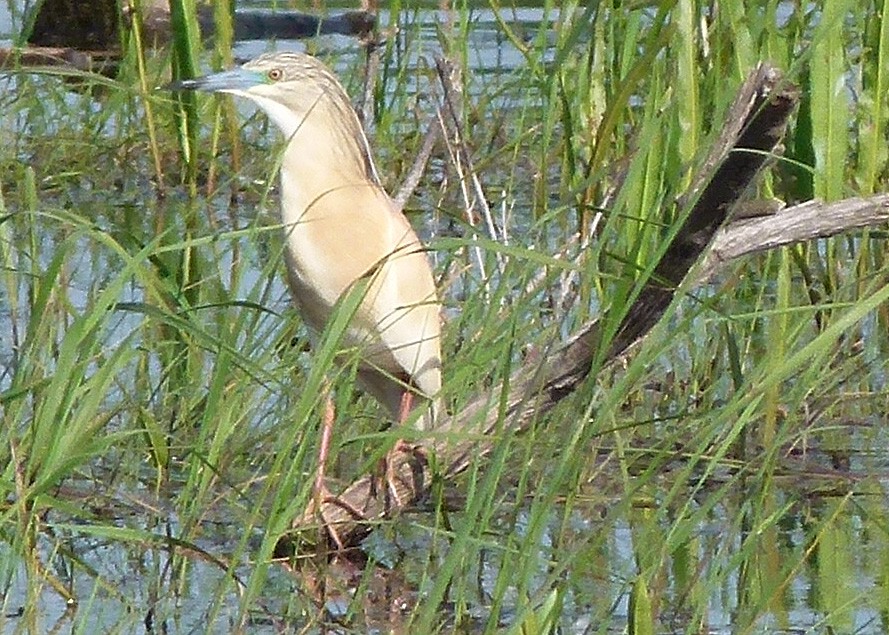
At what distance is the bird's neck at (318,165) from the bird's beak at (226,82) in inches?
5.8

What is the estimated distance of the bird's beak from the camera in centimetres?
460

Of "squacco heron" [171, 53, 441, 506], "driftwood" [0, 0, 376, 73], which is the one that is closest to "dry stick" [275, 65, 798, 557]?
"squacco heron" [171, 53, 441, 506]

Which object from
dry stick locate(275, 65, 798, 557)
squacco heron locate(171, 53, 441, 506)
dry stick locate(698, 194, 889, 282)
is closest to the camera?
dry stick locate(275, 65, 798, 557)

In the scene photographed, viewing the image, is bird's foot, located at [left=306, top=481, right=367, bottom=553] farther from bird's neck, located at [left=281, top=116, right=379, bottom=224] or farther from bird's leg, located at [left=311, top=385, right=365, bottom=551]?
bird's neck, located at [left=281, top=116, right=379, bottom=224]

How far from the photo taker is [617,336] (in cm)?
387

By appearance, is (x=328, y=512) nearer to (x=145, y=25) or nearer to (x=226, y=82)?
(x=226, y=82)

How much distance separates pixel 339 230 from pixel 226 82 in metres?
0.40

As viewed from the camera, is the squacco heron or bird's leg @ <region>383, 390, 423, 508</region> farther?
the squacco heron

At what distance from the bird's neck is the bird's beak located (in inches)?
5.8

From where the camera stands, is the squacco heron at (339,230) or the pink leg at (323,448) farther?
the squacco heron at (339,230)

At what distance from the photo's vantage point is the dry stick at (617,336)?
3.39 m

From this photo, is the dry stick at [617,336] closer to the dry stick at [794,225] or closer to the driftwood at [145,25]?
the dry stick at [794,225]

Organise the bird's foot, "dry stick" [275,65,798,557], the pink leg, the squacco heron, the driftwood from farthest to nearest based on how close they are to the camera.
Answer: the driftwood < the squacco heron < the bird's foot < the pink leg < "dry stick" [275,65,798,557]

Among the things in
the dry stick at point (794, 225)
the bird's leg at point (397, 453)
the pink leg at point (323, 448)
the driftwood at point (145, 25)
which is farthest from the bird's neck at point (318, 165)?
the driftwood at point (145, 25)
